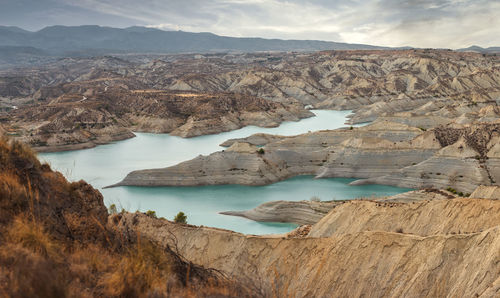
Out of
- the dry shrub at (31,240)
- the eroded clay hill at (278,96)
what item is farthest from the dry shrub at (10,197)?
the eroded clay hill at (278,96)

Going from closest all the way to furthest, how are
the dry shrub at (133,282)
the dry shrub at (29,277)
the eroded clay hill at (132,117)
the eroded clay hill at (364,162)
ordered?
1. the dry shrub at (29,277)
2. the dry shrub at (133,282)
3. the eroded clay hill at (364,162)
4. the eroded clay hill at (132,117)

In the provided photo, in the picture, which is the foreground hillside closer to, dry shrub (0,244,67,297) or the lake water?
dry shrub (0,244,67,297)

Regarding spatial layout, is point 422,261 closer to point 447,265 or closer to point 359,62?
point 447,265

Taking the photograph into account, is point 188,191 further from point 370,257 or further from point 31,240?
point 31,240

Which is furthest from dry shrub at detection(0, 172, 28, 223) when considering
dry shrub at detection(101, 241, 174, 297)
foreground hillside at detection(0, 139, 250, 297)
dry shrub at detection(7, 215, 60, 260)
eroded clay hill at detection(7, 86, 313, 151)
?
eroded clay hill at detection(7, 86, 313, 151)

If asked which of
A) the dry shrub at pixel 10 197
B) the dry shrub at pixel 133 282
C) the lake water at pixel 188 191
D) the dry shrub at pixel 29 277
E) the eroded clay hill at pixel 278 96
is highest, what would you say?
the eroded clay hill at pixel 278 96

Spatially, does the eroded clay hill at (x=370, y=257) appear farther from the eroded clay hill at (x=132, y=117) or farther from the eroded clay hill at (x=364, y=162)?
the eroded clay hill at (x=132, y=117)
